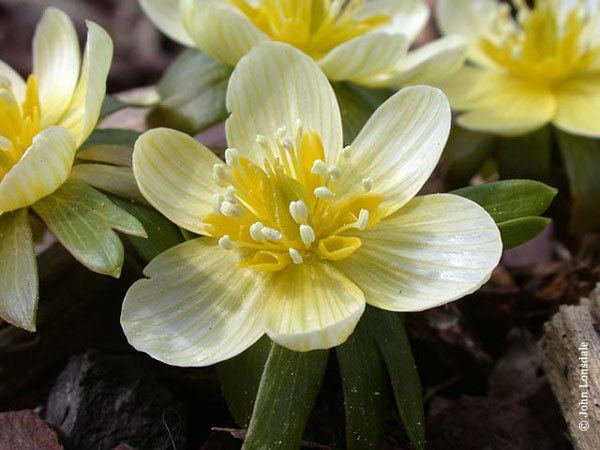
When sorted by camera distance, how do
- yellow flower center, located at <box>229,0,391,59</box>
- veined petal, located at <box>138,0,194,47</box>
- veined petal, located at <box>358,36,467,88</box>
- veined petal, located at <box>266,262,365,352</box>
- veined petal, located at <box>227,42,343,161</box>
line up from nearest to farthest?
veined petal, located at <box>266,262,365,352</box> → veined petal, located at <box>227,42,343,161</box> → veined petal, located at <box>358,36,467,88</box> → yellow flower center, located at <box>229,0,391,59</box> → veined petal, located at <box>138,0,194,47</box>

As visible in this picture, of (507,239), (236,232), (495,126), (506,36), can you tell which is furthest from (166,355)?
(506,36)

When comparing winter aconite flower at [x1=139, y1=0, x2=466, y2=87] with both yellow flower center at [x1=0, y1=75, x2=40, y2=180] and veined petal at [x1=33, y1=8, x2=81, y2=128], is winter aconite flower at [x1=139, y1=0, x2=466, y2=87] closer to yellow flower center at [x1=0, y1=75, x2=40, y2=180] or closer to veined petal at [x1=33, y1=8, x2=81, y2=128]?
veined petal at [x1=33, y1=8, x2=81, y2=128]

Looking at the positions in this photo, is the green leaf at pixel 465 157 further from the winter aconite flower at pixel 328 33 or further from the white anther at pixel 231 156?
the white anther at pixel 231 156

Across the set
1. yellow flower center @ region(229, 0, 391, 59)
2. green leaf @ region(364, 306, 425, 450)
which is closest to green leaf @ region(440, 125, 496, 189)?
yellow flower center @ region(229, 0, 391, 59)

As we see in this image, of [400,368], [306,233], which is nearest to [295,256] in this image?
[306,233]

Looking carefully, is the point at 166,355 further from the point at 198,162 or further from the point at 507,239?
the point at 507,239

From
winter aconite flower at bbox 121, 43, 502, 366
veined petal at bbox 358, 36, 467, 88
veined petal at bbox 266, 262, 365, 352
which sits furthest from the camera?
veined petal at bbox 358, 36, 467, 88

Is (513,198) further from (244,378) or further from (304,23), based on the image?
(304,23)
